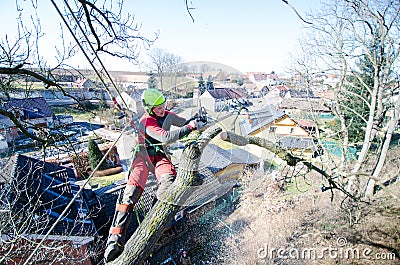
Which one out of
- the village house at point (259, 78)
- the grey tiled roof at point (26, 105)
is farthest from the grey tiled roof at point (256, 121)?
the grey tiled roof at point (26, 105)

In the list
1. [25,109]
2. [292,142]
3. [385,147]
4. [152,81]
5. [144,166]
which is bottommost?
[385,147]

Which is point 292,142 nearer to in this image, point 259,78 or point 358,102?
point 259,78

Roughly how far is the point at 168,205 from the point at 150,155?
2.44 feet

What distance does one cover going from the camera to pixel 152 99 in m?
2.09

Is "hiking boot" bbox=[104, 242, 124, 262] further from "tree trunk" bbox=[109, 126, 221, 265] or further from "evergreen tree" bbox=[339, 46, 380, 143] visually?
"evergreen tree" bbox=[339, 46, 380, 143]

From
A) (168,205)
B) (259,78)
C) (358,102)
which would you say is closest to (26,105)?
(168,205)

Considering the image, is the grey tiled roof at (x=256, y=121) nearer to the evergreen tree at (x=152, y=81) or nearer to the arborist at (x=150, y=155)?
the arborist at (x=150, y=155)

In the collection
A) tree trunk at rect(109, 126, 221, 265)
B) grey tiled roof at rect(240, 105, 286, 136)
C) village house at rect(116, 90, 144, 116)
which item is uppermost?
village house at rect(116, 90, 144, 116)

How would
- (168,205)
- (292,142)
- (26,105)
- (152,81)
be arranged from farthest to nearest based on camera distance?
(292,142) < (26,105) < (152,81) < (168,205)

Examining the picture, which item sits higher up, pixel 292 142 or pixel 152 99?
pixel 152 99

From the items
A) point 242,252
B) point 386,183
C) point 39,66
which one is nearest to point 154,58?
point 39,66

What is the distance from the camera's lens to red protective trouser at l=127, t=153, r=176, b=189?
241 centimetres

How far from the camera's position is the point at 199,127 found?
201 centimetres

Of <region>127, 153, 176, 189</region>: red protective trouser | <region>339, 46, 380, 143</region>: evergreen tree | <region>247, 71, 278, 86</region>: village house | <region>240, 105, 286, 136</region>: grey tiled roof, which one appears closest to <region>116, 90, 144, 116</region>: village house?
<region>127, 153, 176, 189</region>: red protective trouser
